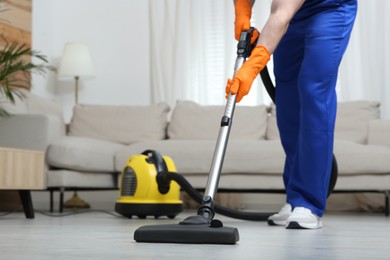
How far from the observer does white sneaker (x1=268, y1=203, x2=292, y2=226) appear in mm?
2529

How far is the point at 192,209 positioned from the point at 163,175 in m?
1.67

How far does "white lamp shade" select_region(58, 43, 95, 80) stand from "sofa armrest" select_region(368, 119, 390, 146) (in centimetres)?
214

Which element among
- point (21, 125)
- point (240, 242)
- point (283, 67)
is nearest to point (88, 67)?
point (21, 125)

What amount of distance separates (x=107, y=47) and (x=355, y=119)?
2202mm

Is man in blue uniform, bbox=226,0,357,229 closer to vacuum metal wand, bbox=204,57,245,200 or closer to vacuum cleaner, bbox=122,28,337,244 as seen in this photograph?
vacuum cleaner, bbox=122,28,337,244

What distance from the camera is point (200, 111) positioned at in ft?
15.9

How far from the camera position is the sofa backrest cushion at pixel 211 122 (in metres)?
4.69

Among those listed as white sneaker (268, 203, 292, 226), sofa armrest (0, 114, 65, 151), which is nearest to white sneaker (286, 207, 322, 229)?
white sneaker (268, 203, 292, 226)

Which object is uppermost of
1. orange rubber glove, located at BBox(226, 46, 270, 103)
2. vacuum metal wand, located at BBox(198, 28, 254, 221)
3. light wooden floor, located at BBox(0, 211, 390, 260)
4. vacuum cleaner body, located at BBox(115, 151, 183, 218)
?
orange rubber glove, located at BBox(226, 46, 270, 103)

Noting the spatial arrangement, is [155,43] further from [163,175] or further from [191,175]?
[163,175]

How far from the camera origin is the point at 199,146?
4.20 metres

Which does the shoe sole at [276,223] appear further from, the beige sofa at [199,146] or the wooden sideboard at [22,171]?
the beige sofa at [199,146]

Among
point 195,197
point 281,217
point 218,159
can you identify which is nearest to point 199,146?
point 195,197

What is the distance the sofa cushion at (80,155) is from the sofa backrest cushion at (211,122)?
24.4 inches
